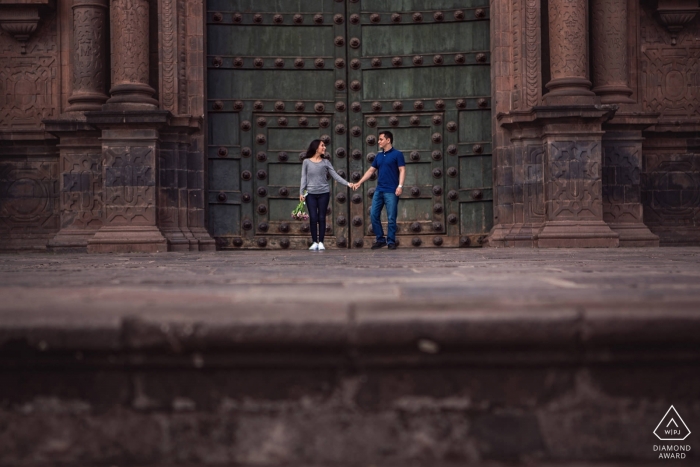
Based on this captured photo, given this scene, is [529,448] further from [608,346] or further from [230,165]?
[230,165]

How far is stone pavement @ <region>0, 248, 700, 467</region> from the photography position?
6.30ft

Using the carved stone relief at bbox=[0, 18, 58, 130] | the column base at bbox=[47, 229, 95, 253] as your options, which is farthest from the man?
the carved stone relief at bbox=[0, 18, 58, 130]

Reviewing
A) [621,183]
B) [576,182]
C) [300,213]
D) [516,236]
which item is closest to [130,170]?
[300,213]

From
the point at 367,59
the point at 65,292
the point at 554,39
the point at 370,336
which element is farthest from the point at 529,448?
the point at 367,59

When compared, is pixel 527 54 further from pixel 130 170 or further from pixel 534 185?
pixel 130 170

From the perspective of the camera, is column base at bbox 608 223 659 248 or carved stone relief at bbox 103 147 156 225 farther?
column base at bbox 608 223 659 248

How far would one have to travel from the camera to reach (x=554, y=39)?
959cm

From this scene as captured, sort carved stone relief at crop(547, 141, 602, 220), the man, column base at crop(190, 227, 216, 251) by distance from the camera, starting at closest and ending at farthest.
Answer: carved stone relief at crop(547, 141, 602, 220) → the man → column base at crop(190, 227, 216, 251)

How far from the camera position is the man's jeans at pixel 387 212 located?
369 inches

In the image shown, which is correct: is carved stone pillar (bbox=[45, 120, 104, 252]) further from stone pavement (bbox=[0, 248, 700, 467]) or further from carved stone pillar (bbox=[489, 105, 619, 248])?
stone pavement (bbox=[0, 248, 700, 467])

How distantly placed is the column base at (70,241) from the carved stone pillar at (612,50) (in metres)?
6.39

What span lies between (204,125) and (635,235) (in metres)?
5.37

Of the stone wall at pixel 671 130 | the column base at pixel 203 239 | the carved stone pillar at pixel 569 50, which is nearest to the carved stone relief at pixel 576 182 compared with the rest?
the carved stone pillar at pixel 569 50

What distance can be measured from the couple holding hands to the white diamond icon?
23.8ft
